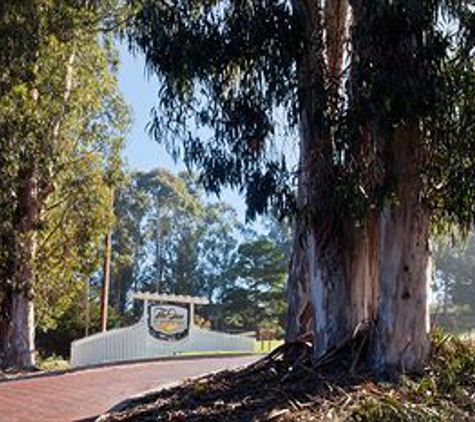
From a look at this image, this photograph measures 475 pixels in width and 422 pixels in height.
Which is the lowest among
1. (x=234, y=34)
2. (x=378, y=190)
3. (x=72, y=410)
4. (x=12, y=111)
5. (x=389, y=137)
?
(x=72, y=410)

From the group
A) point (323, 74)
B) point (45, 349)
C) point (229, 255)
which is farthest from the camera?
point (229, 255)

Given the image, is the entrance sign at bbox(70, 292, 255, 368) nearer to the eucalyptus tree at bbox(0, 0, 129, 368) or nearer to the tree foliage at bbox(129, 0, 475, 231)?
the eucalyptus tree at bbox(0, 0, 129, 368)

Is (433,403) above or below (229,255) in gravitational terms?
below

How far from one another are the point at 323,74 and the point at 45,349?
23.7 meters

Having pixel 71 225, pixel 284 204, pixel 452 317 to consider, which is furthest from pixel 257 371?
pixel 452 317

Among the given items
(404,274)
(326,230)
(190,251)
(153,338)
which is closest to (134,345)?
(153,338)

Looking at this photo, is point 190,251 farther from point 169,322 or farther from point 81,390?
point 81,390

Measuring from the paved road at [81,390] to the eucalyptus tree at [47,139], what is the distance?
3.51 metres

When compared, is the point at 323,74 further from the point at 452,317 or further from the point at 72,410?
the point at 452,317

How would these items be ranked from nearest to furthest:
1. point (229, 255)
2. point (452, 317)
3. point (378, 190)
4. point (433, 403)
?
1. point (433, 403)
2. point (378, 190)
3. point (452, 317)
4. point (229, 255)

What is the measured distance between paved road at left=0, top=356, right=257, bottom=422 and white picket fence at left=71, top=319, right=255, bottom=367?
17.2 feet

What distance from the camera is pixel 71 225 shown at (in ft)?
63.2

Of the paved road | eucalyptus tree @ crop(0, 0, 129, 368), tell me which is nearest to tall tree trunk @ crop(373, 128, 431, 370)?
the paved road

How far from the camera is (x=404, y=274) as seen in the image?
8367 mm
